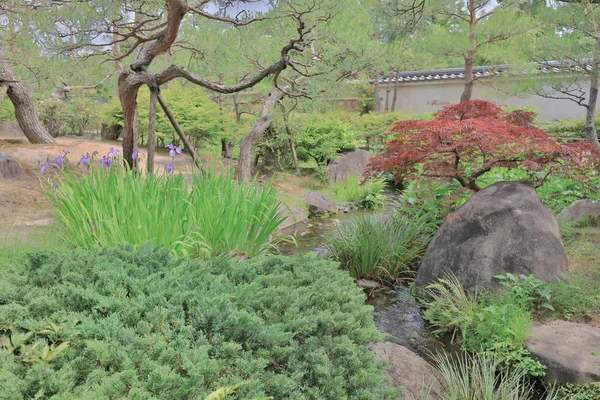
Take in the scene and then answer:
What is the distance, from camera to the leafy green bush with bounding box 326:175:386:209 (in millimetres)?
8977

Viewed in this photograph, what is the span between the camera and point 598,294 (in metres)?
3.40

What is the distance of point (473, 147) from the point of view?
4258 mm

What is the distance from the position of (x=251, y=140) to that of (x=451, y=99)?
1219 centimetres

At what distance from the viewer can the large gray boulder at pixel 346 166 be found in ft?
33.6

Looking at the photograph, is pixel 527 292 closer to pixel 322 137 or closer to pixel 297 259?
pixel 297 259

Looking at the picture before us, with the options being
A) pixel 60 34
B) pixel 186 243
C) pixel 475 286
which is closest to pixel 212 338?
pixel 186 243

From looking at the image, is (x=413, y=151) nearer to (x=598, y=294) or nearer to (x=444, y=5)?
(x=598, y=294)

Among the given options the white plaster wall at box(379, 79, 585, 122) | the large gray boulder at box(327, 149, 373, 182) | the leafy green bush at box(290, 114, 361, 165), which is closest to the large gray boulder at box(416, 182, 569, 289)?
the large gray boulder at box(327, 149, 373, 182)

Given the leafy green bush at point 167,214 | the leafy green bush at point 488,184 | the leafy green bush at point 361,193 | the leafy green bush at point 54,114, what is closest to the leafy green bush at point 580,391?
the leafy green bush at point 167,214

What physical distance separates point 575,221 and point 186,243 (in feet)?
13.4

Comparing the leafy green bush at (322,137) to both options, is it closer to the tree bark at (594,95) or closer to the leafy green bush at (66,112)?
the tree bark at (594,95)

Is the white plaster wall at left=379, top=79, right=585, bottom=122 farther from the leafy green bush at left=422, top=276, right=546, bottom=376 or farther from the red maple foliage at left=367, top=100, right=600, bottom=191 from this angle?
the leafy green bush at left=422, top=276, right=546, bottom=376

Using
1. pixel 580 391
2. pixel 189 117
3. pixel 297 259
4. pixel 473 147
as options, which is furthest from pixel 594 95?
pixel 189 117

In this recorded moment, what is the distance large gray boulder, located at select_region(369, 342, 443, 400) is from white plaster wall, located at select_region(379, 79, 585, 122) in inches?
557
